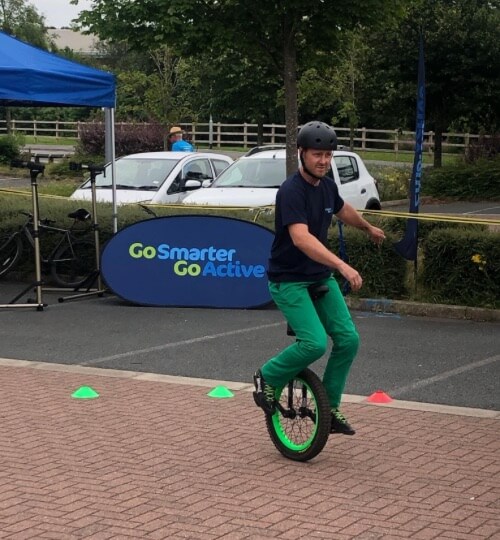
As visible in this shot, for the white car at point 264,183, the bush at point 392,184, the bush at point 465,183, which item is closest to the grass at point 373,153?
the bush at point 465,183

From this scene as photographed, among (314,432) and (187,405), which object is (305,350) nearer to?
(314,432)

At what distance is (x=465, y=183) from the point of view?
2817 centimetres

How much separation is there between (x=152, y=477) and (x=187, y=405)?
5.38 feet

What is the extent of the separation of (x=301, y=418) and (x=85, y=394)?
7.04 feet

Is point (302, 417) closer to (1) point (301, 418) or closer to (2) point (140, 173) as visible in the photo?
(1) point (301, 418)

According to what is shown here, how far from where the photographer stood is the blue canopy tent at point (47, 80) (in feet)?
37.0

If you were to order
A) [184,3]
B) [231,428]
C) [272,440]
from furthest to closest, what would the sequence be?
1. [184,3]
2. [231,428]
3. [272,440]

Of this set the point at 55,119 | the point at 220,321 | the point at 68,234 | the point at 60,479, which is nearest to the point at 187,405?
the point at 60,479

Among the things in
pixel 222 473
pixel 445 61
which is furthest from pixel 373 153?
pixel 222 473

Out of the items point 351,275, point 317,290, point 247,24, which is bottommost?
point 317,290

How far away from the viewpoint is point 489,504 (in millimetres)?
5242

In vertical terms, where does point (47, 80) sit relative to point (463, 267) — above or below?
above

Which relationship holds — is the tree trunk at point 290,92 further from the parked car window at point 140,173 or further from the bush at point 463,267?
the bush at point 463,267

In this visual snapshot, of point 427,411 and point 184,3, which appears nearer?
point 427,411
